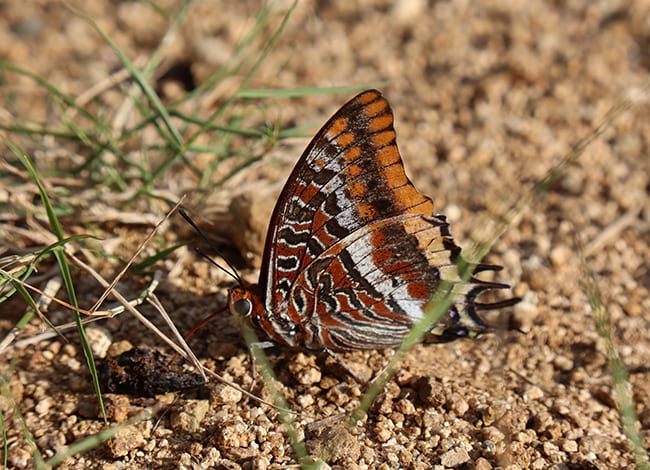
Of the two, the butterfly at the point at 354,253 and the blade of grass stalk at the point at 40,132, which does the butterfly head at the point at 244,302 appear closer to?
the butterfly at the point at 354,253

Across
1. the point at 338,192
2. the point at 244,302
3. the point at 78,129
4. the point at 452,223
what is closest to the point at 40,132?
the point at 78,129

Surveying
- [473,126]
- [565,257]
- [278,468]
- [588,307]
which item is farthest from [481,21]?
[278,468]

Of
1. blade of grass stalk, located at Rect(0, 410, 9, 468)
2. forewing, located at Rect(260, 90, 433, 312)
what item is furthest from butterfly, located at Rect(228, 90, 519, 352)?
blade of grass stalk, located at Rect(0, 410, 9, 468)

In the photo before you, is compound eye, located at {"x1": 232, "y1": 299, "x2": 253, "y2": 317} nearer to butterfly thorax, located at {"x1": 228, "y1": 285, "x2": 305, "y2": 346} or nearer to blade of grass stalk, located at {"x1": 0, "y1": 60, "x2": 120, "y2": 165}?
butterfly thorax, located at {"x1": 228, "y1": 285, "x2": 305, "y2": 346}

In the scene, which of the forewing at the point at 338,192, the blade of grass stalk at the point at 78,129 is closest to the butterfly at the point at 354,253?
the forewing at the point at 338,192

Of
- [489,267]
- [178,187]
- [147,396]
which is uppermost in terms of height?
[178,187]

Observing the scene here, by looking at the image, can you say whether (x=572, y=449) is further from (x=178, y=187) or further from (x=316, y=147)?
(x=178, y=187)

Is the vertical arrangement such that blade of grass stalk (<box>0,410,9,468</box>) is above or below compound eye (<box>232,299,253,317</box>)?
below
